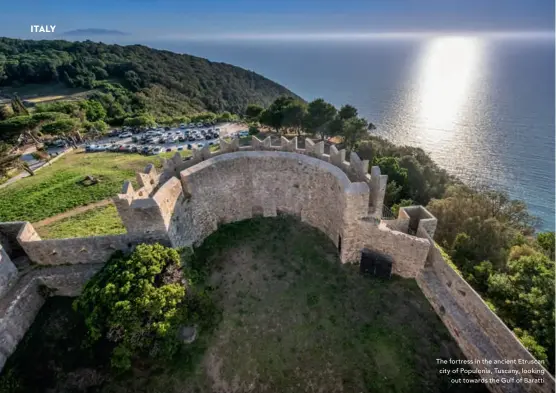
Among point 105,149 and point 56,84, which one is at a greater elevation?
point 56,84

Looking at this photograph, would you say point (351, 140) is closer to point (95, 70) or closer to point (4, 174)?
point (4, 174)

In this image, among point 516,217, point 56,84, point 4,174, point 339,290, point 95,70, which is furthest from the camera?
point 95,70

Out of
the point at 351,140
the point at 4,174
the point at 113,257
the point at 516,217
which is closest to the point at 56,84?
the point at 4,174

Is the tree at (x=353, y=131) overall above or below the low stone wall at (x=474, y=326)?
above

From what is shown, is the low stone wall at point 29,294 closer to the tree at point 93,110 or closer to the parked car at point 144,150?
the parked car at point 144,150

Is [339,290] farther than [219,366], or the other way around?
[339,290]

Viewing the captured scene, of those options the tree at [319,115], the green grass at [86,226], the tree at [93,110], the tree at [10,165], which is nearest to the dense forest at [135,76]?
the tree at [93,110]

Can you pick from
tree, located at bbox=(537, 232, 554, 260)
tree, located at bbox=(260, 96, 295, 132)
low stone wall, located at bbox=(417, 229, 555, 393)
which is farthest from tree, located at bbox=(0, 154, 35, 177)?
tree, located at bbox=(537, 232, 554, 260)
